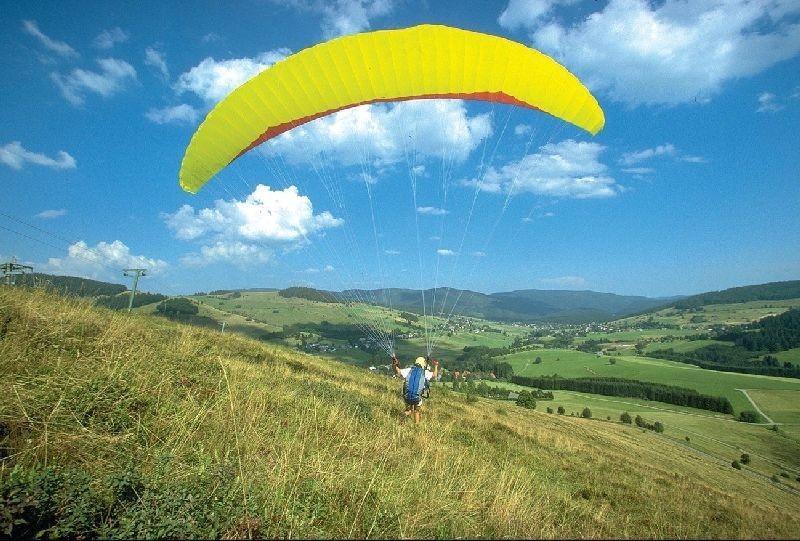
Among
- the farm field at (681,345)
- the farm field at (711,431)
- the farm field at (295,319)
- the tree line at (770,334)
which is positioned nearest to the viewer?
the farm field at (711,431)

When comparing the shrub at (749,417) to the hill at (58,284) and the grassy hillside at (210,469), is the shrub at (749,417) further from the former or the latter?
the hill at (58,284)

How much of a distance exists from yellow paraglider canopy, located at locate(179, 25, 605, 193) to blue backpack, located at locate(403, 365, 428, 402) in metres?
6.03

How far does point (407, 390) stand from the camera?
8.91 m

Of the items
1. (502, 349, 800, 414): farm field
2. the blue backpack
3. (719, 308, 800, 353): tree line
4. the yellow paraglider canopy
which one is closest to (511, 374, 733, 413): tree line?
(502, 349, 800, 414): farm field

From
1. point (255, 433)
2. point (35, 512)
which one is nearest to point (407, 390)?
point (255, 433)

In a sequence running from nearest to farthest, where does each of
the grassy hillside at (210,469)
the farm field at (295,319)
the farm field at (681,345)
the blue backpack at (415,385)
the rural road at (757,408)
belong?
the grassy hillside at (210,469), the blue backpack at (415,385), the rural road at (757,408), the farm field at (295,319), the farm field at (681,345)

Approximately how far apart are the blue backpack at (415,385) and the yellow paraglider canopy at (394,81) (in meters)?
6.03

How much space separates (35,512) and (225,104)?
7346 mm

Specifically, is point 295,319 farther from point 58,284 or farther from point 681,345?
point 681,345

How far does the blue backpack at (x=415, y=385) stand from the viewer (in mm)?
8836

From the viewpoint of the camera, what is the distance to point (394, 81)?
7691 millimetres

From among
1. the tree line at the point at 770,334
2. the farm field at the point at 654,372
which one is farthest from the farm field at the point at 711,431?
the tree line at the point at 770,334

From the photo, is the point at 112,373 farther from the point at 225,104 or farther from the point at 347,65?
the point at 347,65

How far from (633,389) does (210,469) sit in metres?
104
